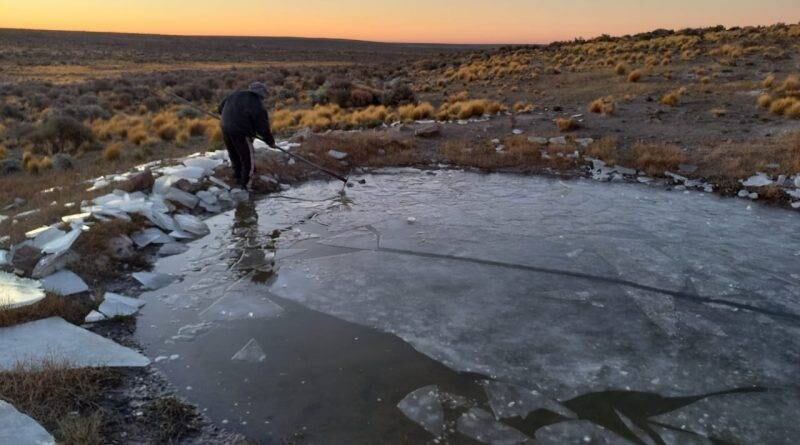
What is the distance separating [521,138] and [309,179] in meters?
4.63

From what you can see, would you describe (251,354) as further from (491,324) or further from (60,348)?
(491,324)

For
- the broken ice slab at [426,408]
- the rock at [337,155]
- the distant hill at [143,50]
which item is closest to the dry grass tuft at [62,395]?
the broken ice slab at [426,408]

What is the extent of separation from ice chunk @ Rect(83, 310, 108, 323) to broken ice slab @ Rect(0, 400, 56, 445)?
155cm

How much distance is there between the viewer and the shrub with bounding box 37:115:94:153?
13359mm

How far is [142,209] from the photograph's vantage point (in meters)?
7.24

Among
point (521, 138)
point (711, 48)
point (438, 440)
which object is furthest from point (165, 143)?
point (711, 48)

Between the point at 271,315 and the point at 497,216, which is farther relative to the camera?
the point at 497,216

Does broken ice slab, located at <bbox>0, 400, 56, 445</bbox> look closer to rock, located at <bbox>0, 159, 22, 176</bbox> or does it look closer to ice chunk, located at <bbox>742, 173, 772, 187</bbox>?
rock, located at <bbox>0, 159, 22, 176</bbox>

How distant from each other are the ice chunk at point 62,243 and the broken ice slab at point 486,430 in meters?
4.41

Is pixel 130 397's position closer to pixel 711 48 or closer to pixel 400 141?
pixel 400 141

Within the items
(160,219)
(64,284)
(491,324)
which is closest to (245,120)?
(160,219)

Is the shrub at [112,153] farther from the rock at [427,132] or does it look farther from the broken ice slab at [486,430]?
the broken ice slab at [486,430]

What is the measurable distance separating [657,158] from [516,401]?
Answer: 7.85 meters

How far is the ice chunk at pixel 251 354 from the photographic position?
4.51 meters
